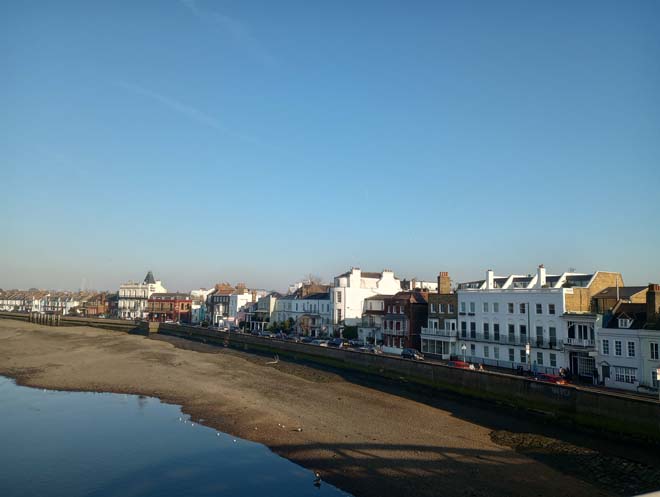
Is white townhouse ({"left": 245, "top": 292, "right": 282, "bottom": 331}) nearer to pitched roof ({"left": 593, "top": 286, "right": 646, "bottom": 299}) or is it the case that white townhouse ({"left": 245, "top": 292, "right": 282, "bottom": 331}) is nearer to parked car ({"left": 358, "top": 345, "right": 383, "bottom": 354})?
parked car ({"left": 358, "top": 345, "right": 383, "bottom": 354})

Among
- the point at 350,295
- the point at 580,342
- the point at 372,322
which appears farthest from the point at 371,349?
the point at 580,342

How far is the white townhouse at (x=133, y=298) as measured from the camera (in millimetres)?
156000

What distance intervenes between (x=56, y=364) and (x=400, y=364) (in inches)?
1751

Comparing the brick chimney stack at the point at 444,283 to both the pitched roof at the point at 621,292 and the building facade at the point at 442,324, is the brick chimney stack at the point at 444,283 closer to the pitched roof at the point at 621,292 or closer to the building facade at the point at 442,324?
the building facade at the point at 442,324

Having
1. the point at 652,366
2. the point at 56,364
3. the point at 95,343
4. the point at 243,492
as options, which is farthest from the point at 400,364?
the point at 95,343

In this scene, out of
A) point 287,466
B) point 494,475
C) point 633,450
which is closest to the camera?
point 494,475

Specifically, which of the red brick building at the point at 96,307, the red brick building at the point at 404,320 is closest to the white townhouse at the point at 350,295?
the red brick building at the point at 404,320

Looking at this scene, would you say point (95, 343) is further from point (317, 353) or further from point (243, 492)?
point (243, 492)

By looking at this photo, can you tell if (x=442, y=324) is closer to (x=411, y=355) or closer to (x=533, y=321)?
(x=411, y=355)

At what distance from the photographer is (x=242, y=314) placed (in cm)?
11606

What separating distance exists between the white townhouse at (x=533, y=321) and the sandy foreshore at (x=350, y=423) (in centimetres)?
1261

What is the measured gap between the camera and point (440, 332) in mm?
61156

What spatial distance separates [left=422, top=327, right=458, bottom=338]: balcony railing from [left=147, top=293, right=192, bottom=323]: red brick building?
99187 millimetres

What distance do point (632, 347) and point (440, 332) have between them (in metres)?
24.4
